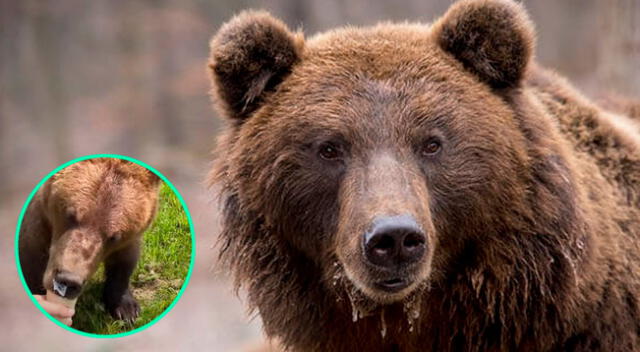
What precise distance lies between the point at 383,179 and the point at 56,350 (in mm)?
7641

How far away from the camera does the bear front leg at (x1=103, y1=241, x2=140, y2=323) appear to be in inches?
169

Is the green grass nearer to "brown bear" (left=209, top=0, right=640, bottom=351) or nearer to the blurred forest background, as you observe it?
"brown bear" (left=209, top=0, right=640, bottom=351)

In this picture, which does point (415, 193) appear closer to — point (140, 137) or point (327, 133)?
point (327, 133)

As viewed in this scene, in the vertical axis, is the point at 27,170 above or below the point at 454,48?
below

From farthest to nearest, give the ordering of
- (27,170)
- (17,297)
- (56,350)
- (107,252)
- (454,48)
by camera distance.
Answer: (27,170), (17,297), (56,350), (454,48), (107,252)

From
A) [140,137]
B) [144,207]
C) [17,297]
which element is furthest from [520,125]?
[140,137]

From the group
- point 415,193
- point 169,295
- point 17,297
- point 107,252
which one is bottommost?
point 17,297

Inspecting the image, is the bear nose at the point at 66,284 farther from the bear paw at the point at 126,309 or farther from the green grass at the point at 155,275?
the bear paw at the point at 126,309

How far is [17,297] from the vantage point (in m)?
12.6

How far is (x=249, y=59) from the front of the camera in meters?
4.92

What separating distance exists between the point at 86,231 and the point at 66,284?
23 centimetres

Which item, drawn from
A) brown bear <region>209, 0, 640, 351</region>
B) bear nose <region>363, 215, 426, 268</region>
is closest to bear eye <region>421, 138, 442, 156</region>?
brown bear <region>209, 0, 640, 351</region>

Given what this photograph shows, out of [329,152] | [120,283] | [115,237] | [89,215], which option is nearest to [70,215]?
[89,215]

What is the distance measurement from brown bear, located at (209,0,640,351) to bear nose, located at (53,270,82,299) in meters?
1.00
